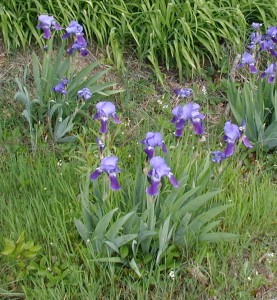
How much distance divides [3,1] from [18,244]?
92.4 inches

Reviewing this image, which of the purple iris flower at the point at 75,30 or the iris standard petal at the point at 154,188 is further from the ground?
the purple iris flower at the point at 75,30

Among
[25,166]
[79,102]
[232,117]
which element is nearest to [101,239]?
[25,166]

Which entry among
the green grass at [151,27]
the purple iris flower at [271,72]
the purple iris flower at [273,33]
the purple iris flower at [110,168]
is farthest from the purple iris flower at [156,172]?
the green grass at [151,27]

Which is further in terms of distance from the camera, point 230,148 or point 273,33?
point 273,33


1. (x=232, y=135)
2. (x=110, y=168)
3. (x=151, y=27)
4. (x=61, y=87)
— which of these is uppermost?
(x=110, y=168)

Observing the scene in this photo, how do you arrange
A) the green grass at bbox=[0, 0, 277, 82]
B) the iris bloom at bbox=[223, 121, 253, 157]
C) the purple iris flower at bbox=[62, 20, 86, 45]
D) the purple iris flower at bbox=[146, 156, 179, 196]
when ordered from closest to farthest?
the purple iris flower at bbox=[146, 156, 179, 196], the iris bloom at bbox=[223, 121, 253, 157], the purple iris flower at bbox=[62, 20, 86, 45], the green grass at bbox=[0, 0, 277, 82]

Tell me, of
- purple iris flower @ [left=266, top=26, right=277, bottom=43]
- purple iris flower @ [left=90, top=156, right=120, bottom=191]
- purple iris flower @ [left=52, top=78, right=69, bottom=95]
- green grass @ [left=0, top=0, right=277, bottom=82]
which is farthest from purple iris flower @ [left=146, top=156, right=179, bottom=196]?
green grass @ [left=0, top=0, right=277, bottom=82]

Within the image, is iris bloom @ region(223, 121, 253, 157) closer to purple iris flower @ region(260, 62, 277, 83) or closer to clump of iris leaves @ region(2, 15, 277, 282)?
clump of iris leaves @ region(2, 15, 277, 282)

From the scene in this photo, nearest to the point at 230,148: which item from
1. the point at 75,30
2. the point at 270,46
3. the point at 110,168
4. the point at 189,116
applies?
the point at 189,116

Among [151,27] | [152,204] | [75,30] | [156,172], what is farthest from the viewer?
[151,27]

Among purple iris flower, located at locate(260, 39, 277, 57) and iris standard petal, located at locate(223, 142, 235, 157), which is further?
purple iris flower, located at locate(260, 39, 277, 57)

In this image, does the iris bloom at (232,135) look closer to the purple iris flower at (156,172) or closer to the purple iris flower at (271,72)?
the purple iris flower at (156,172)

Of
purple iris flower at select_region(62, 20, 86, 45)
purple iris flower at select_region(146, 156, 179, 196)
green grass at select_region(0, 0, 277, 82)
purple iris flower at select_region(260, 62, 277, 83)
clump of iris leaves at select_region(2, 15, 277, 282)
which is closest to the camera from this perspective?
purple iris flower at select_region(146, 156, 179, 196)

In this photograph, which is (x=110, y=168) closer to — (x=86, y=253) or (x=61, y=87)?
(x=86, y=253)
